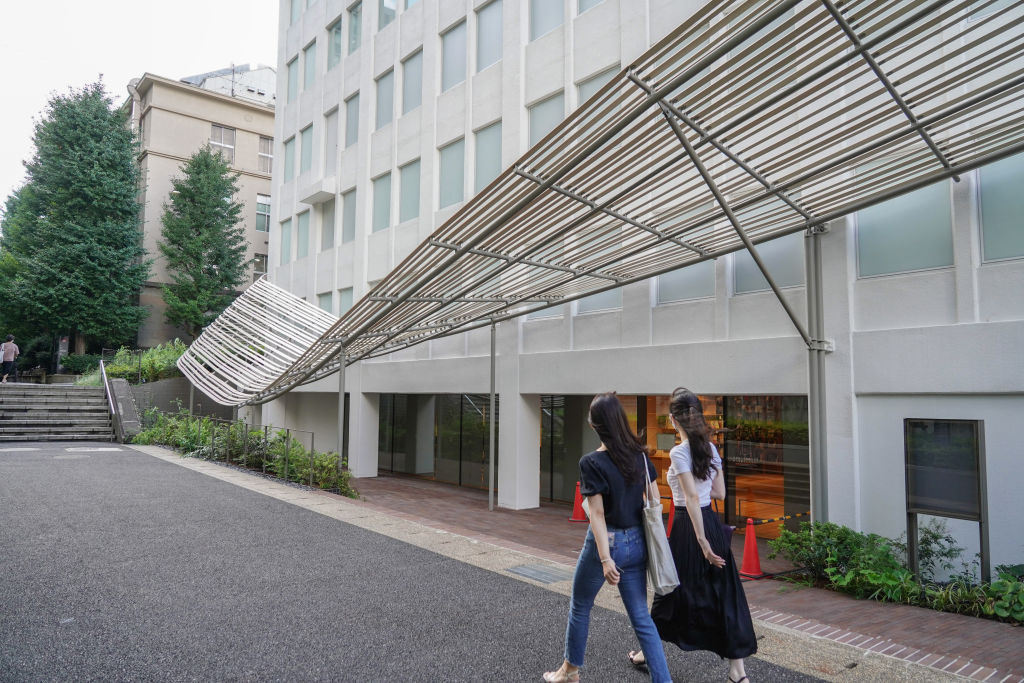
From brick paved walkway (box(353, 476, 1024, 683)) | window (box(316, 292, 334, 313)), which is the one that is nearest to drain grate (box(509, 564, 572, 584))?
brick paved walkway (box(353, 476, 1024, 683))

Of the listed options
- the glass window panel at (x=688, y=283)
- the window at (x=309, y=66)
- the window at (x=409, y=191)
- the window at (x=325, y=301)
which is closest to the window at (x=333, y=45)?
the window at (x=309, y=66)

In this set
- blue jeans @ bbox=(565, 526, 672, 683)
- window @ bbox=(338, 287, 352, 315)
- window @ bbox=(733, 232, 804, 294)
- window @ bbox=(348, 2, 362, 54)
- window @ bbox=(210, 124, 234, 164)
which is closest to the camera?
blue jeans @ bbox=(565, 526, 672, 683)

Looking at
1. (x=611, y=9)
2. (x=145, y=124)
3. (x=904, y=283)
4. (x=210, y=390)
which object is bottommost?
(x=210, y=390)

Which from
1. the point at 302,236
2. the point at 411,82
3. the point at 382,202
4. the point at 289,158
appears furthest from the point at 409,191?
the point at 289,158

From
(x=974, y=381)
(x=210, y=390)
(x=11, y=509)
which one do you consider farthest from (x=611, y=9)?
(x=210, y=390)

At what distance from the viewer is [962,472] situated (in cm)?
812

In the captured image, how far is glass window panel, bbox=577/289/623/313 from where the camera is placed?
13084mm

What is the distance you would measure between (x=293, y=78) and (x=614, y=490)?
26922 millimetres

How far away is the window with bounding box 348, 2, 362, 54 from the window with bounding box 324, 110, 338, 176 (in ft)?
7.34

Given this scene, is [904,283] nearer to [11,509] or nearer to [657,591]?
[657,591]

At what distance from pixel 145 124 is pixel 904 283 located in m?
40.2

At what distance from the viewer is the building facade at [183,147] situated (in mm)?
36750

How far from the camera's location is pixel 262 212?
133ft

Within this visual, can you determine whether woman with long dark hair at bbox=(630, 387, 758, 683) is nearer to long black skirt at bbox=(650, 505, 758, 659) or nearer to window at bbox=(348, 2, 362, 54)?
long black skirt at bbox=(650, 505, 758, 659)
